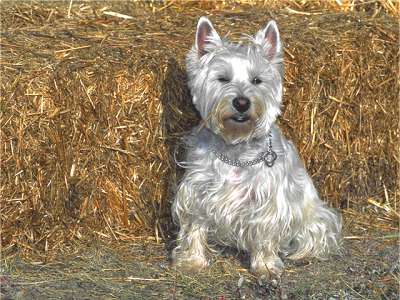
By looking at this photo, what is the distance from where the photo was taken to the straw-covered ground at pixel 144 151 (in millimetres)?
5918

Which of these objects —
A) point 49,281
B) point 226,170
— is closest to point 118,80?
point 226,170

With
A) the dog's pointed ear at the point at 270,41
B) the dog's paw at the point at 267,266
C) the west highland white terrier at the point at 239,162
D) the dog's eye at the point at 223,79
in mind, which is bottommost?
the dog's paw at the point at 267,266

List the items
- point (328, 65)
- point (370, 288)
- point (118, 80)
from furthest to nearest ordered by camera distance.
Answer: point (328, 65) < point (118, 80) < point (370, 288)

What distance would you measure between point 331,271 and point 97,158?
5.86 feet

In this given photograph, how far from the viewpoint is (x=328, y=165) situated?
22.7 feet

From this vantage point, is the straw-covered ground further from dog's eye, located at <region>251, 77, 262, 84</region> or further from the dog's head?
dog's eye, located at <region>251, 77, 262, 84</region>

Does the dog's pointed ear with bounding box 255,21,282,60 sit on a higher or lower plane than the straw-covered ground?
higher

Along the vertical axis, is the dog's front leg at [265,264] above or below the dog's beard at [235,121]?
below

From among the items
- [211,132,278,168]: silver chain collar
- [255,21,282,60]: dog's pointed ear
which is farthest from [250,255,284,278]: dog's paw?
[255,21,282,60]: dog's pointed ear

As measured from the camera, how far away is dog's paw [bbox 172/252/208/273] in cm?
598

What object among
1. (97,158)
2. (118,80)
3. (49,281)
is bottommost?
(49,281)

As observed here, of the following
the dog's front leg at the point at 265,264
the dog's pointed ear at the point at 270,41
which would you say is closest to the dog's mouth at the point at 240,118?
the dog's pointed ear at the point at 270,41

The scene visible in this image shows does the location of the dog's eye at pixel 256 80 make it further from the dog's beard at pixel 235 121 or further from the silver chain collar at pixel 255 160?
the silver chain collar at pixel 255 160

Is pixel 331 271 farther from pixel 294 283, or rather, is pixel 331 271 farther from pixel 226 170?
pixel 226 170
